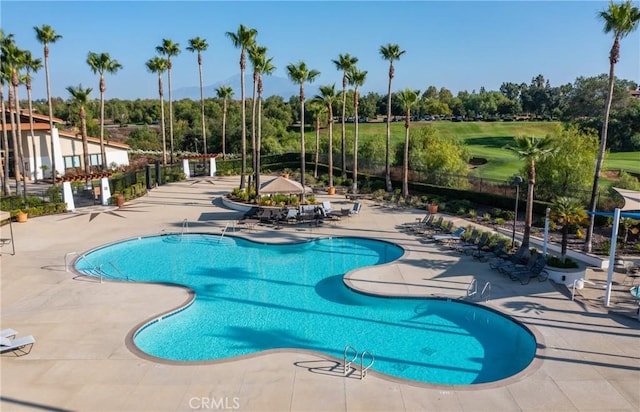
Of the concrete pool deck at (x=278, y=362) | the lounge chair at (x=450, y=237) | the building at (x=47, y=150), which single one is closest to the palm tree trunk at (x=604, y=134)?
the concrete pool deck at (x=278, y=362)

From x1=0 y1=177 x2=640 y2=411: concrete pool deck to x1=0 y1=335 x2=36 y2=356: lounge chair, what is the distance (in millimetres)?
232

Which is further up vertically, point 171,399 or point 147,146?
point 147,146

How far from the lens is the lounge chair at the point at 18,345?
11406mm

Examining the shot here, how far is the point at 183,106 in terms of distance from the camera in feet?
303

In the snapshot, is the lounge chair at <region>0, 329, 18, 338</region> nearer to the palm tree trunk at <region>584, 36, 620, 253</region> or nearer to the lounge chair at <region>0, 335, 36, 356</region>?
the lounge chair at <region>0, 335, 36, 356</region>

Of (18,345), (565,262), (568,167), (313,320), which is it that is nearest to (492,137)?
Result: (568,167)

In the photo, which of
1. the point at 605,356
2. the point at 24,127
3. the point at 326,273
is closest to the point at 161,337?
the point at 326,273

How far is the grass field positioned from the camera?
49.8 m

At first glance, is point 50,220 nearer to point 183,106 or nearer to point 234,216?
point 234,216

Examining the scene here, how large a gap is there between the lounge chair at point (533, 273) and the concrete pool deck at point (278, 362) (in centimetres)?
30

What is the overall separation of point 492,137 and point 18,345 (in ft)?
271

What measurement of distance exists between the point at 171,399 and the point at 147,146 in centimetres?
6364

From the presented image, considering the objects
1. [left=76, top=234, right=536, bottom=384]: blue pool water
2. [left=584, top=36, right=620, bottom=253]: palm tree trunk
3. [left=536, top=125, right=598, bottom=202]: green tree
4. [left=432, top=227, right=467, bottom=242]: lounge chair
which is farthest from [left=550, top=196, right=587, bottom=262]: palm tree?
[left=536, top=125, right=598, bottom=202]: green tree

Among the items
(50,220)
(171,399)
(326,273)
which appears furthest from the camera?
(50,220)
